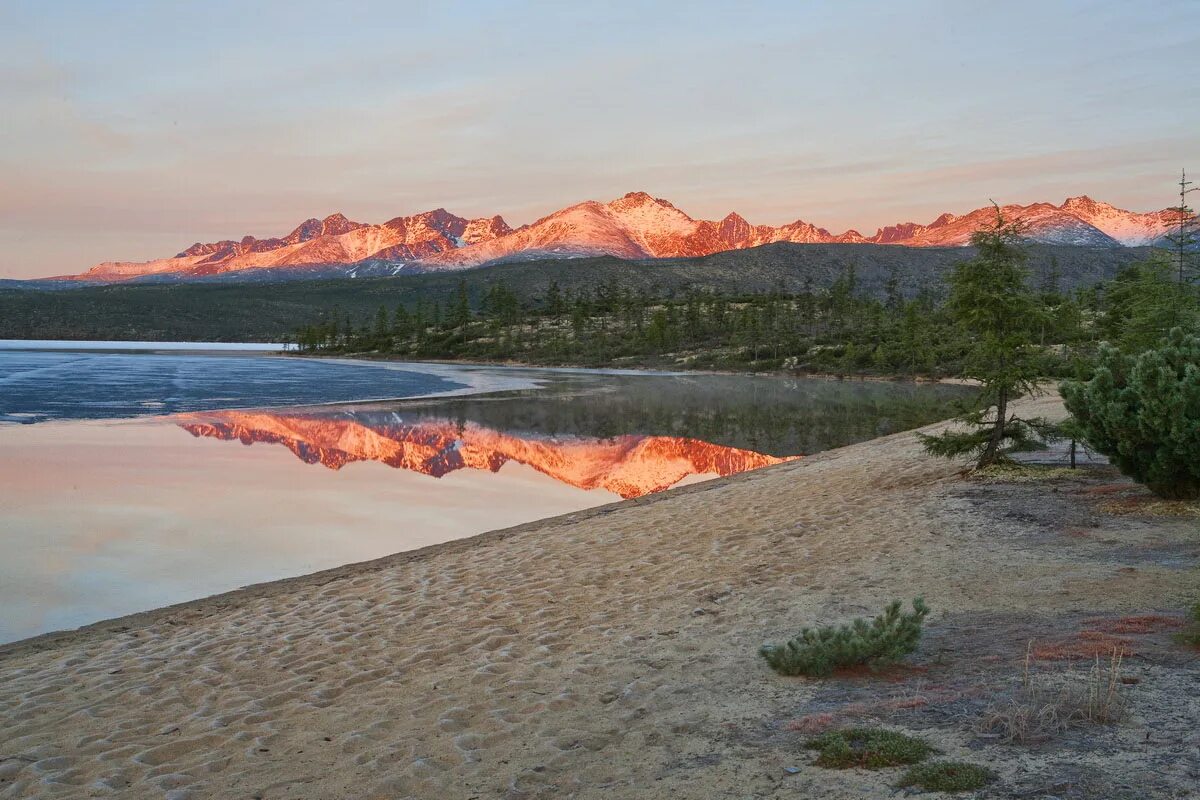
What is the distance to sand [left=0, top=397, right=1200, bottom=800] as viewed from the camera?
5.70 m

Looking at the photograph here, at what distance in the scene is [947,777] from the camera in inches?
199

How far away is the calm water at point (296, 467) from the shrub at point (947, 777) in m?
9.37

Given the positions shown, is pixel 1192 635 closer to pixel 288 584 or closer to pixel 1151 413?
pixel 1151 413

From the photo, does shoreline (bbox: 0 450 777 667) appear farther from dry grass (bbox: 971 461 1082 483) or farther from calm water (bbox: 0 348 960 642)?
dry grass (bbox: 971 461 1082 483)

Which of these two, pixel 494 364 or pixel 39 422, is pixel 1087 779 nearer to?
pixel 39 422

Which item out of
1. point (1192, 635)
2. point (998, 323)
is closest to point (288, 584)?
point (1192, 635)

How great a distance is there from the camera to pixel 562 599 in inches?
416

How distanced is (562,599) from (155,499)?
11197mm

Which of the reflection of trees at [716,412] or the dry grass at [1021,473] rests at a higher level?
the dry grass at [1021,473]

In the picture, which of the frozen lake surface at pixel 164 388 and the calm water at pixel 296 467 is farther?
the frozen lake surface at pixel 164 388

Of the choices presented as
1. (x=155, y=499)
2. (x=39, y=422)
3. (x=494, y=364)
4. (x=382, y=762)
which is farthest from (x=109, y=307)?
(x=382, y=762)

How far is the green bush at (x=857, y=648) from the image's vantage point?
725cm

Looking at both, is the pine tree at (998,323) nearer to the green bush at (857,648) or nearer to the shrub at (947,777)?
the green bush at (857,648)

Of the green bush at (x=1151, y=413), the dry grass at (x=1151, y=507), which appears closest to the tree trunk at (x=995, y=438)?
the green bush at (x=1151, y=413)
